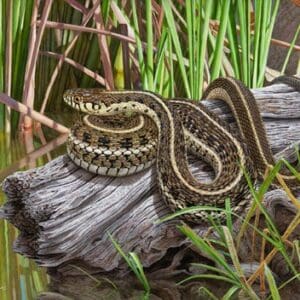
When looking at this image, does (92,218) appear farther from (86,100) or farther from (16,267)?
(86,100)

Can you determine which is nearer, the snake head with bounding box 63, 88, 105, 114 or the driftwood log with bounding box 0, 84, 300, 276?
the driftwood log with bounding box 0, 84, 300, 276

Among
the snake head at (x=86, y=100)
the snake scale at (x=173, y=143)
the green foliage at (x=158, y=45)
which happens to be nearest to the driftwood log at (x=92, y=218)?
the snake scale at (x=173, y=143)

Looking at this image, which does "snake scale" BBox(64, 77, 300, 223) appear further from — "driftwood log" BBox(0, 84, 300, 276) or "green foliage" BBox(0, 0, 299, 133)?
"green foliage" BBox(0, 0, 299, 133)

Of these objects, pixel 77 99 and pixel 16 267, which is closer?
pixel 16 267

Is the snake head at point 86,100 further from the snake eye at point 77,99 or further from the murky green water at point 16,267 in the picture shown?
the murky green water at point 16,267

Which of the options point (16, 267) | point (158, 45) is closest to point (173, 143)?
point (16, 267)

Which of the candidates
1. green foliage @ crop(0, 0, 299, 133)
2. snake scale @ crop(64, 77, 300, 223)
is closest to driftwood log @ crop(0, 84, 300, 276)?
snake scale @ crop(64, 77, 300, 223)
